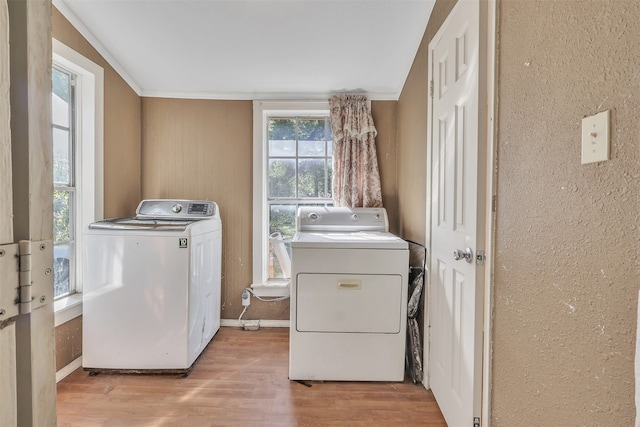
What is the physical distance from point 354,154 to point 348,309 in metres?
1.29

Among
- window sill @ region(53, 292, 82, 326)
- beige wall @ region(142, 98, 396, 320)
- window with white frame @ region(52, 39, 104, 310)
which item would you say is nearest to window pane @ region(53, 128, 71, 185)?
window with white frame @ region(52, 39, 104, 310)

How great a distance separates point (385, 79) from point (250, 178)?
1.39 meters

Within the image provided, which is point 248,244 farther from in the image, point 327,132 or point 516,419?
point 516,419

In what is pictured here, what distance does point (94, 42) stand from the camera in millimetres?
2154

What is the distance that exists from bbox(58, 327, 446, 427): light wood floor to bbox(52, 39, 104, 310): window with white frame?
2.51ft

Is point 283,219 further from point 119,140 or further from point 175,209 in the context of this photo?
point 119,140

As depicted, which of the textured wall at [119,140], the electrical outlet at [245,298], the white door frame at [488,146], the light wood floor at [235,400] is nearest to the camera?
the white door frame at [488,146]

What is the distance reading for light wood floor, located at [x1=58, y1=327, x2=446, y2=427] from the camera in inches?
64.4

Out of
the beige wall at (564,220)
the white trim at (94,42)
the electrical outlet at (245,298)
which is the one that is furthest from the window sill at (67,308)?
the beige wall at (564,220)

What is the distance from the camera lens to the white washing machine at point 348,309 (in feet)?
6.27

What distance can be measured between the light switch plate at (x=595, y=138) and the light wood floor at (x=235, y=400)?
1.51m

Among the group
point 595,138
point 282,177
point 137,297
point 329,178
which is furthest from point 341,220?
point 595,138

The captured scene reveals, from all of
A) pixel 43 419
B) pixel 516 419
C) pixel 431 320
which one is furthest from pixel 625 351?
pixel 431 320

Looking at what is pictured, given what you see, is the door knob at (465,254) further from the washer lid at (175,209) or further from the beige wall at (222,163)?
the washer lid at (175,209)
